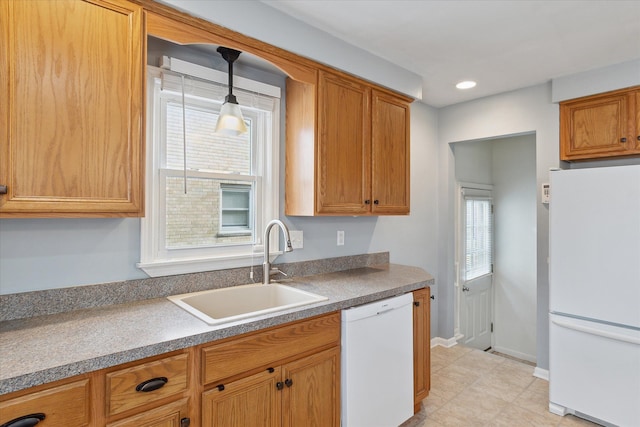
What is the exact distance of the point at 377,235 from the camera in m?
2.93

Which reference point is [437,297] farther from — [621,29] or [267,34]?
[267,34]

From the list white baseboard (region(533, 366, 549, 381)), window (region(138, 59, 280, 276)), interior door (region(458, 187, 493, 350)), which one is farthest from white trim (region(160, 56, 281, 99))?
white baseboard (region(533, 366, 549, 381))

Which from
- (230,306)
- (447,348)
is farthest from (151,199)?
(447,348)

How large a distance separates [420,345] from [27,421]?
77.9 inches

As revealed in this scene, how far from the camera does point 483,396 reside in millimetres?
2629

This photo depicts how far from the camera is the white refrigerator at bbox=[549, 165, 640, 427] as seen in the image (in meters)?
2.06

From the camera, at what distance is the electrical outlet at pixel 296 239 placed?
232 cm

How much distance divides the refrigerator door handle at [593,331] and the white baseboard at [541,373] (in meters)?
0.77

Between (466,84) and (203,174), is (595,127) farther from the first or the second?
(203,174)

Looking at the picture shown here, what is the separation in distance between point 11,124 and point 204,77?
94 cm

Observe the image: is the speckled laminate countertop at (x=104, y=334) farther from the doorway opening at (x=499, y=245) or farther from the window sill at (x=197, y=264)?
the doorway opening at (x=499, y=245)

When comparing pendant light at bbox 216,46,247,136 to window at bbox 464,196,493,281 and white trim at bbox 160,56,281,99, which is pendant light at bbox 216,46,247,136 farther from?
window at bbox 464,196,493,281

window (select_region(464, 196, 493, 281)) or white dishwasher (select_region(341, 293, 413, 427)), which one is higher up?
window (select_region(464, 196, 493, 281))

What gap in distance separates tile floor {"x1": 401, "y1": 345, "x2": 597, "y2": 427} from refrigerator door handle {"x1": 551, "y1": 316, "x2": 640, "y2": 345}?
2.08 ft
